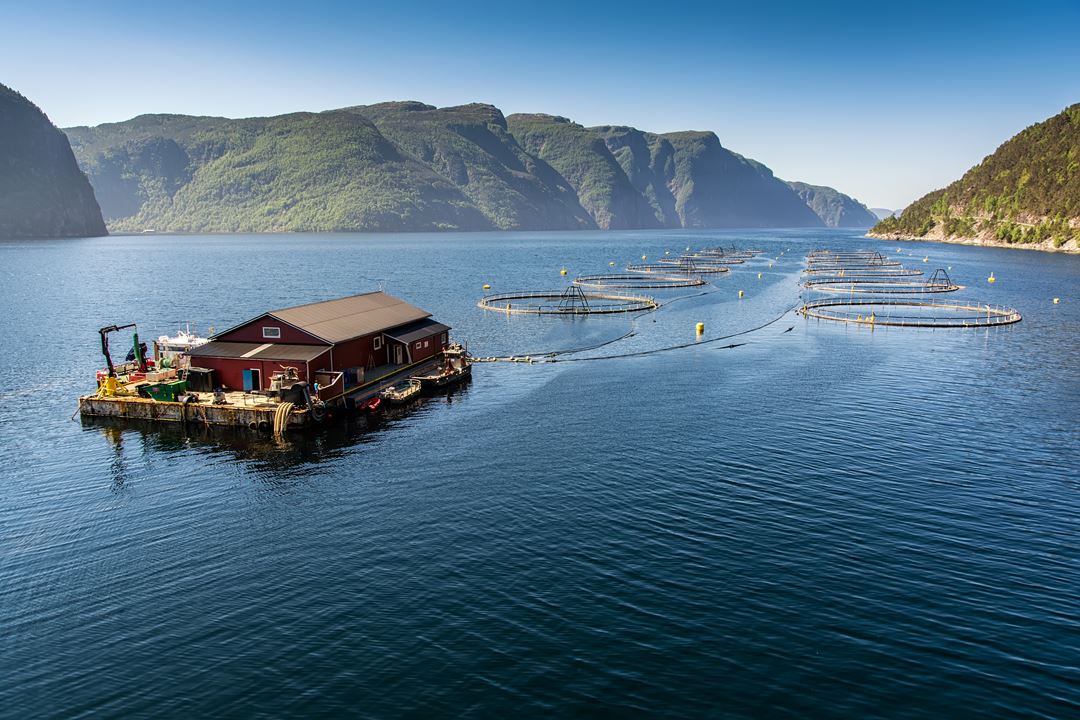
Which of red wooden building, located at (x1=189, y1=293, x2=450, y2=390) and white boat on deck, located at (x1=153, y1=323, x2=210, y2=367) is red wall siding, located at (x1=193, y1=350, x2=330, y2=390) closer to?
red wooden building, located at (x1=189, y1=293, x2=450, y2=390)

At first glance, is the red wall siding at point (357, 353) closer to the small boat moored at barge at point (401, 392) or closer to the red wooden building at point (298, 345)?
the red wooden building at point (298, 345)

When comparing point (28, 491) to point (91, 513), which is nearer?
point (91, 513)

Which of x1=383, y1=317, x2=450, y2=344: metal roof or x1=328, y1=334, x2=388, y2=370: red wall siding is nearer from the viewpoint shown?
x1=328, y1=334, x2=388, y2=370: red wall siding

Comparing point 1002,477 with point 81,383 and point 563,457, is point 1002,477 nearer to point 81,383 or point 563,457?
point 563,457

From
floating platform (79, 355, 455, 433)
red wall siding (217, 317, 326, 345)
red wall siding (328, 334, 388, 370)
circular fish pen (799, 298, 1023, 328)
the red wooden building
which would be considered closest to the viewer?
floating platform (79, 355, 455, 433)

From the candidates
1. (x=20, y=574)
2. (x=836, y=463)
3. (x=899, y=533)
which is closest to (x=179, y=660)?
(x=20, y=574)

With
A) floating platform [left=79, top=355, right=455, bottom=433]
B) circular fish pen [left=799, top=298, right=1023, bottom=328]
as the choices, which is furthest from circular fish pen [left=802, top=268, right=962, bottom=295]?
floating platform [left=79, top=355, right=455, bottom=433]
